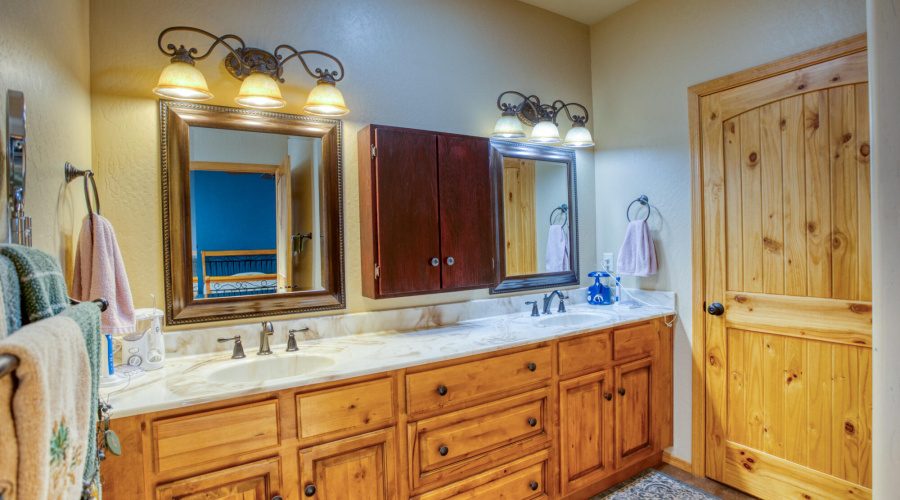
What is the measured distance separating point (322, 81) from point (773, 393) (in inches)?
99.0

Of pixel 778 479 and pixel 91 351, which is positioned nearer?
pixel 91 351

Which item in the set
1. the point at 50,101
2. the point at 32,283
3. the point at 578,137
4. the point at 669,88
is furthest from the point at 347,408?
the point at 669,88

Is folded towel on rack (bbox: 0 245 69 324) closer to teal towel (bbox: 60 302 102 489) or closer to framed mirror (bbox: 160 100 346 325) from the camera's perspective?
teal towel (bbox: 60 302 102 489)

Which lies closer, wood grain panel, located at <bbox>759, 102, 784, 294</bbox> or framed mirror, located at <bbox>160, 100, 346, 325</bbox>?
framed mirror, located at <bbox>160, 100, 346, 325</bbox>

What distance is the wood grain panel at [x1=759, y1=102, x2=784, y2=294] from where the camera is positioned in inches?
85.6

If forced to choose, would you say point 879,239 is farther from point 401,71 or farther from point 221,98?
point 221,98

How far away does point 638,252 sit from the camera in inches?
103

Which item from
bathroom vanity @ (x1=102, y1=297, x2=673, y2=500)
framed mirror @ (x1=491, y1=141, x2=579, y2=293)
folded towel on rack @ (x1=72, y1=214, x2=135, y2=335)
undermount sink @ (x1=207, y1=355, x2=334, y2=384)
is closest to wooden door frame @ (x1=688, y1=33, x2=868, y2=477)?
bathroom vanity @ (x1=102, y1=297, x2=673, y2=500)

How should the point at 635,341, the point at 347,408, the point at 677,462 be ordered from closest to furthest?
the point at 347,408 → the point at 635,341 → the point at 677,462

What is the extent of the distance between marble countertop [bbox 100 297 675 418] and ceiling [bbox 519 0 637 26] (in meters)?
1.79

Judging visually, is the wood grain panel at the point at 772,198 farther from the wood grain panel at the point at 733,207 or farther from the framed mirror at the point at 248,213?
the framed mirror at the point at 248,213

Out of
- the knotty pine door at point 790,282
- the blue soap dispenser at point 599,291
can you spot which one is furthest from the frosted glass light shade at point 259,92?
the knotty pine door at point 790,282

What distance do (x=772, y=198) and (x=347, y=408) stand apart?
6.95 feet

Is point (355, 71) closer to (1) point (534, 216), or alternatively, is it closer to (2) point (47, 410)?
(1) point (534, 216)
